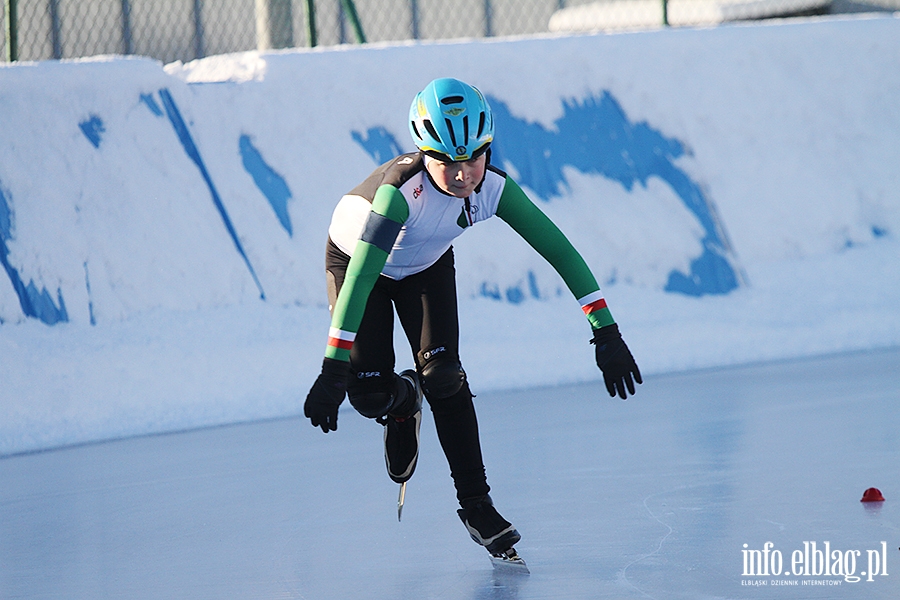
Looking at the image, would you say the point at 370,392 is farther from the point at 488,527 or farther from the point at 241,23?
the point at 241,23

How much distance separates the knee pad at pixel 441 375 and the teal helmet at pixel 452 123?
2.16ft

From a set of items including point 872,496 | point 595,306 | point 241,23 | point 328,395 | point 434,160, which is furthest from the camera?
point 241,23

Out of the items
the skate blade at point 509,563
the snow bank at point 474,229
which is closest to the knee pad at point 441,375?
the skate blade at point 509,563

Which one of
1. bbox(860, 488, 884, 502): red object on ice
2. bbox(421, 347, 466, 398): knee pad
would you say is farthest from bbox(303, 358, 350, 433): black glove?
bbox(860, 488, 884, 502): red object on ice

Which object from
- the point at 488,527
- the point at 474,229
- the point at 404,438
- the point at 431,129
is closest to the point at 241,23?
the point at 474,229

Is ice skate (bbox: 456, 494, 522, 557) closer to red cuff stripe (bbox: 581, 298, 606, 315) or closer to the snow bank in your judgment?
red cuff stripe (bbox: 581, 298, 606, 315)

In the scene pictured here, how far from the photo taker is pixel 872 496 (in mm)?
3898

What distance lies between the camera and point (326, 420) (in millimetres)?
3463

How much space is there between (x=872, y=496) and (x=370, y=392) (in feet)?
5.55

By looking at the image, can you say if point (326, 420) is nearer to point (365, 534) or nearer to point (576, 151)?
point (365, 534)

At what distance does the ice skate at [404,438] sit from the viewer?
13.6 ft

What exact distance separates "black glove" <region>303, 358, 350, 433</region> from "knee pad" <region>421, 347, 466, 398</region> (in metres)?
0.35

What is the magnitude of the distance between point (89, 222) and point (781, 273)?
17.1ft

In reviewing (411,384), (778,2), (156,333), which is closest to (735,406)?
(411,384)
